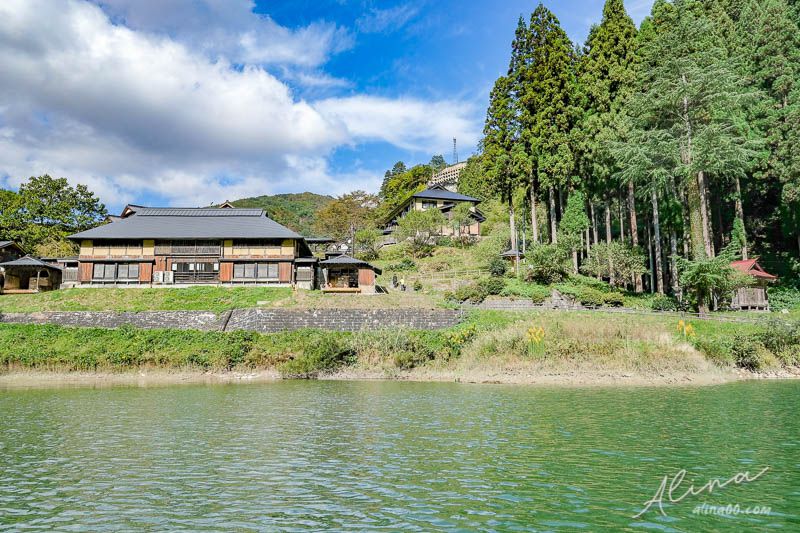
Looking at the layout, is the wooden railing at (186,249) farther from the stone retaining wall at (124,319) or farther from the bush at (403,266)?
the bush at (403,266)

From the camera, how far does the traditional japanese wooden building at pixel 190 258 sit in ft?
141

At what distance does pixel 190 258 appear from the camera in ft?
144

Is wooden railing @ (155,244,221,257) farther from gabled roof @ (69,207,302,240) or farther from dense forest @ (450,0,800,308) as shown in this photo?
dense forest @ (450,0,800,308)

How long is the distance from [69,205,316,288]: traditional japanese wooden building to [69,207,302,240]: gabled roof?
9 cm

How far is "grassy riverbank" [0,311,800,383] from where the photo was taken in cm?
2539

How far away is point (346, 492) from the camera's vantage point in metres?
8.78

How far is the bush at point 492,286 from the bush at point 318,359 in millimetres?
13350

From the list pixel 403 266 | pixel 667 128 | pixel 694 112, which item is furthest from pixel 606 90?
pixel 403 266

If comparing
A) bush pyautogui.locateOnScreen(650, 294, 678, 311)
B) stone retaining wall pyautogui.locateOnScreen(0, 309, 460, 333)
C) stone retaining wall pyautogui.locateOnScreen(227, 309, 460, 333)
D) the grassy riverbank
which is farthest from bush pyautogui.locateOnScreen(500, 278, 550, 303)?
bush pyautogui.locateOnScreen(650, 294, 678, 311)

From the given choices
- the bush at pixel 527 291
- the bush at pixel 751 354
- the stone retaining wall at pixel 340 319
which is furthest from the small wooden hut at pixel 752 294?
the stone retaining wall at pixel 340 319

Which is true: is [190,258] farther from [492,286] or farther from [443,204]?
[443,204]

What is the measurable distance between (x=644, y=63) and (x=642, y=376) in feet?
83.9

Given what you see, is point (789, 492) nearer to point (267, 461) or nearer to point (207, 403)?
point (267, 461)

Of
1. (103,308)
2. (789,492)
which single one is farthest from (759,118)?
(103,308)
